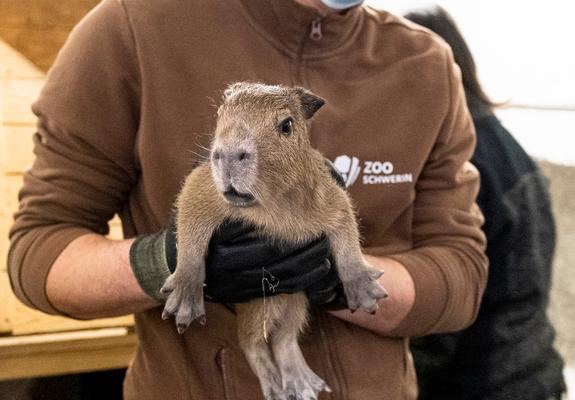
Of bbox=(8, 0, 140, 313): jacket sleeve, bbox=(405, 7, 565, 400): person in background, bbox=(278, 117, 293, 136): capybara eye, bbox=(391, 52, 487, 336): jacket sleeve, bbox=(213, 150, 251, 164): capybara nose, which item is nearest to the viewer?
bbox=(213, 150, 251, 164): capybara nose

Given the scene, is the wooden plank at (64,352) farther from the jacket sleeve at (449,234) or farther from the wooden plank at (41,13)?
the jacket sleeve at (449,234)

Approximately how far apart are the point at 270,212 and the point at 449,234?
61 centimetres

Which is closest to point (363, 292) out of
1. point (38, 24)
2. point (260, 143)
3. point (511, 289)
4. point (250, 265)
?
point (250, 265)

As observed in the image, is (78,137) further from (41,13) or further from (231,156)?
(41,13)

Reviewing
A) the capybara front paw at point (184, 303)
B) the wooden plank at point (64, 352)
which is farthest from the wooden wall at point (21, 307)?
the capybara front paw at point (184, 303)

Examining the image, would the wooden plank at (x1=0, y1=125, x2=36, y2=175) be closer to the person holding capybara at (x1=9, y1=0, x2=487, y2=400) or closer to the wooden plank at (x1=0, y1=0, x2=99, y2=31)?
A: the wooden plank at (x1=0, y1=0, x2=99, y2=31)

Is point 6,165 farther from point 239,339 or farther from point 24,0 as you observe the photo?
point 239,339

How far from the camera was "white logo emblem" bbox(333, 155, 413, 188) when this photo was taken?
51.5 inches

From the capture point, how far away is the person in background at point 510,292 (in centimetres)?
200

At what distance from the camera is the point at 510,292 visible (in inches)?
78.6

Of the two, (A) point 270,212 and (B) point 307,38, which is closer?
(A) point 270,212

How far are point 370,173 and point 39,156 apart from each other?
594 millimetres

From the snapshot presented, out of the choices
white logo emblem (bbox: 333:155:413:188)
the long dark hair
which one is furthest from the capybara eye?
the long dark hair

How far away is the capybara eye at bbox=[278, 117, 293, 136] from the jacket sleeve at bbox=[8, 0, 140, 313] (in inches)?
16.4
